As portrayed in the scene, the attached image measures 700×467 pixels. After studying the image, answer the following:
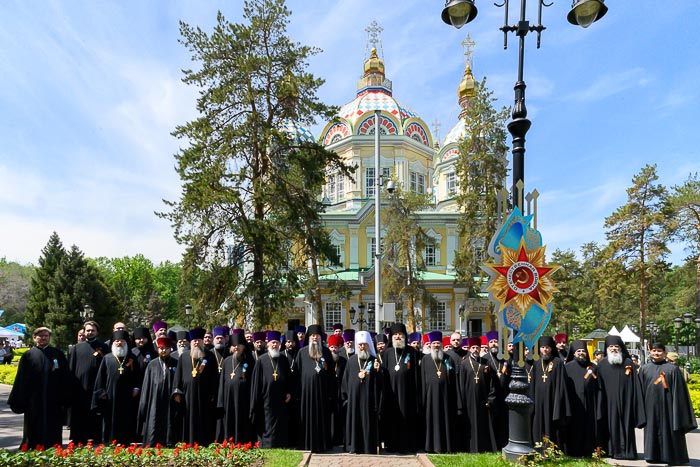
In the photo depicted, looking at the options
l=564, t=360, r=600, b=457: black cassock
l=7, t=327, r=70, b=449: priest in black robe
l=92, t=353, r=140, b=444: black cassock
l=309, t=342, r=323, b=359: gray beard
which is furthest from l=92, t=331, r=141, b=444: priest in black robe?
l=564, t=360, r=600, b=457: black cassock

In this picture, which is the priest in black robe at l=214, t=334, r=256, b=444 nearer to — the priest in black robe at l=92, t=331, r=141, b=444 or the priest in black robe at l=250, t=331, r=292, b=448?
the priest in black robe at l=250, t=331, r=292, b=448

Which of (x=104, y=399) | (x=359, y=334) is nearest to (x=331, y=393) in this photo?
(x=359, y=334)

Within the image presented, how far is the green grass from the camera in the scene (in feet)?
23.9

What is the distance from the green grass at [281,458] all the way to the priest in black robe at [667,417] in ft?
17.8

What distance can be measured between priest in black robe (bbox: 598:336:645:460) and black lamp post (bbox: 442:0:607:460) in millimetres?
2819

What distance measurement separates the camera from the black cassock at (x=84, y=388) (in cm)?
930

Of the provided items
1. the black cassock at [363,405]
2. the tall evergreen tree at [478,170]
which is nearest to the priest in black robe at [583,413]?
the black cassock at [363,405]

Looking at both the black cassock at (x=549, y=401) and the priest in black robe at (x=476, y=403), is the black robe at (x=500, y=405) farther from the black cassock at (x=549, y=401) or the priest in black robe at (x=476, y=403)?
the black cassock at (x=549, y=401)

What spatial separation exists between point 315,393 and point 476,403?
270cm

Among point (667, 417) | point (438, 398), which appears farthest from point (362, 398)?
point (667, 417)

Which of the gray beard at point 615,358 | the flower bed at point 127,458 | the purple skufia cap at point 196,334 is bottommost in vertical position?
the flower bed at point 127,458

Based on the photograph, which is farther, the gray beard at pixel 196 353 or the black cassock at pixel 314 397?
the gray beard at pixel 196 353

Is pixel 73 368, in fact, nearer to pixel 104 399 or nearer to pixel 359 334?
pixel 104 399

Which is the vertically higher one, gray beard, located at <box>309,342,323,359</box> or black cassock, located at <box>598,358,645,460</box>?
gray beard, located at <box>309,342,323,359</box>
